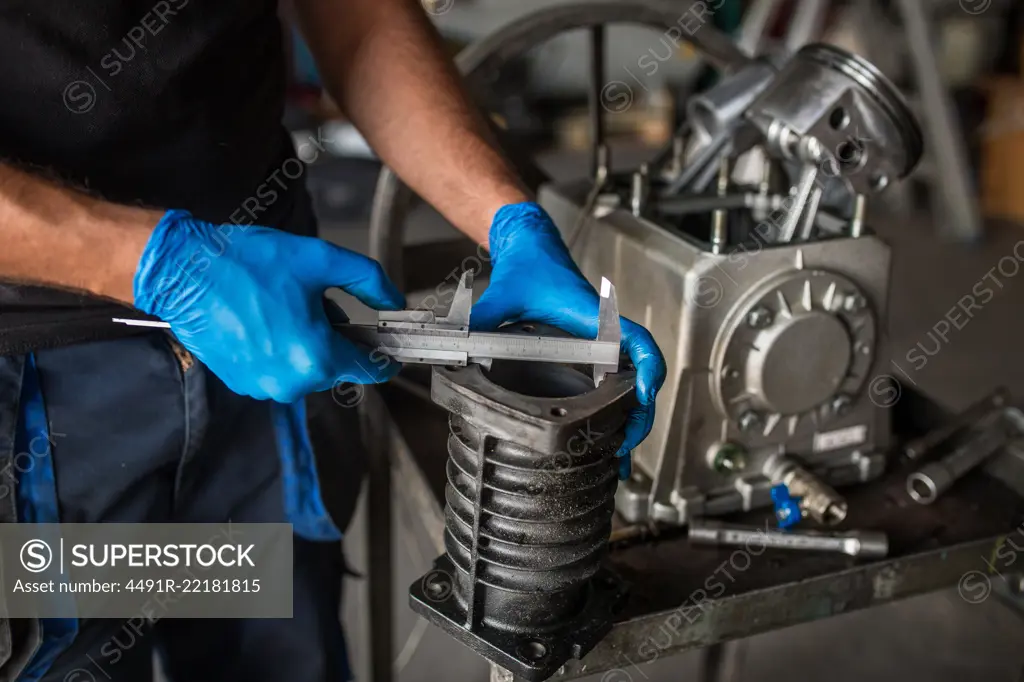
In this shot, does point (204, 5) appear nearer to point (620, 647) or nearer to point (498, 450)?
point (498, 450)

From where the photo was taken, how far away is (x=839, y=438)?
3.36 ft

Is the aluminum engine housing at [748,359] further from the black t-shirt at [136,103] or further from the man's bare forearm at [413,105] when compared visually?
the black t-shirt at [136,103]

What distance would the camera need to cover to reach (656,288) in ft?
3.14

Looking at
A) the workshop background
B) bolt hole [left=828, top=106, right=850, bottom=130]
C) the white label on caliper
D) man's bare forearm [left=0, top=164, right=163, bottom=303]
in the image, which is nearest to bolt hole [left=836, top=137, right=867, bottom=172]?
bolt hole [left=828, top=106, right=850, bottom=130]

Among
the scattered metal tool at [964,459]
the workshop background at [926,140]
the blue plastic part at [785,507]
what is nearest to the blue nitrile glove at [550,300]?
the blue plastic part at [785,507]

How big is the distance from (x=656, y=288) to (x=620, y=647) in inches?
14.0

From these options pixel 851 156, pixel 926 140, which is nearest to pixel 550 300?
pixel 851 156

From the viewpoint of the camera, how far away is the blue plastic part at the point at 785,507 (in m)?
0.97

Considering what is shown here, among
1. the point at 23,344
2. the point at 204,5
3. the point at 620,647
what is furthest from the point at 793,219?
the point at 23,344

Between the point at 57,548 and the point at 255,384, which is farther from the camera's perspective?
the point at 57,548

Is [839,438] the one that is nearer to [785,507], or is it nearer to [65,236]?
[785,507]

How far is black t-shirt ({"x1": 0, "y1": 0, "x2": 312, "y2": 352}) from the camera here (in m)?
0.80

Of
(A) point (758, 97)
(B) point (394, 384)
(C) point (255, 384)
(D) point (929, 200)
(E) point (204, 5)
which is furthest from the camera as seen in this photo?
(D) point (929, 200)

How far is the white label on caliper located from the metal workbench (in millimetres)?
58
